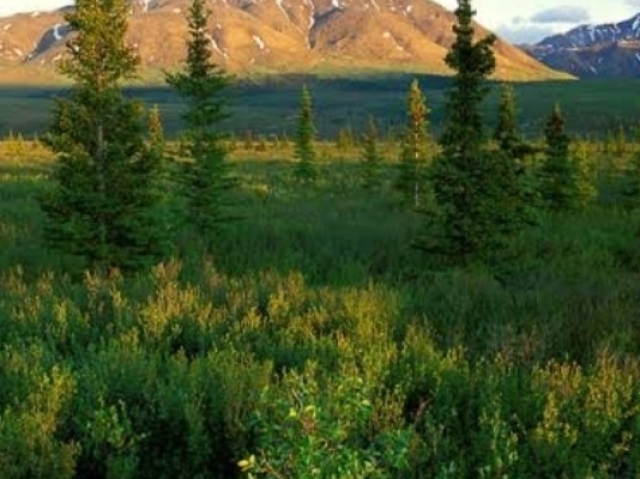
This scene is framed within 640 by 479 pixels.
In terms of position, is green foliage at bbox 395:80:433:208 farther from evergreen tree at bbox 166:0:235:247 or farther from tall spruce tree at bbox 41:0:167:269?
tall spruce tree at bbox 41:0:167:269

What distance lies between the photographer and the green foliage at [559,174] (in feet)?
99.8

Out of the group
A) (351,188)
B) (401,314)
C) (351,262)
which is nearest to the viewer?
(401,314)

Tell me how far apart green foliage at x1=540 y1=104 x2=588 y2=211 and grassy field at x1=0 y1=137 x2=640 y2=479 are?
21880 mm

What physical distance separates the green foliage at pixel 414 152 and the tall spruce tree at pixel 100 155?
823 inches

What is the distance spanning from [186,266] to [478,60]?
7.65 metres

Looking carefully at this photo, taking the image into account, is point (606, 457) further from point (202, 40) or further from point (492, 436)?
point (202, 40)

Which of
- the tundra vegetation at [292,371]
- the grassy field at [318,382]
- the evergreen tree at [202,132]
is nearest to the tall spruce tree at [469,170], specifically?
the tundra vegetation at [292,371]

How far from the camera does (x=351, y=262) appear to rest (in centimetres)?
1564

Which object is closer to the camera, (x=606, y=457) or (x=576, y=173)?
(x=606, y=457)

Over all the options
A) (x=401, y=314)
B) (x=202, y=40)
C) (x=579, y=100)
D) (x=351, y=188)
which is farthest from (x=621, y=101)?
(x=401, y=314)

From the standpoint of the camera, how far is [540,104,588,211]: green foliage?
30.4m

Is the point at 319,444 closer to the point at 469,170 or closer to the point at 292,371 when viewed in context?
the point at 292,371

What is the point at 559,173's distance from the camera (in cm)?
3077

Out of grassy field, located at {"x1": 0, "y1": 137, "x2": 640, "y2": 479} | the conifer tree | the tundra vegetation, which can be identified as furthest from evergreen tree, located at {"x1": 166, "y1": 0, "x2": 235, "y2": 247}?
grassy field, located at {"x1": 0, "y1": 137, "x2": 640, "y2": 479}
